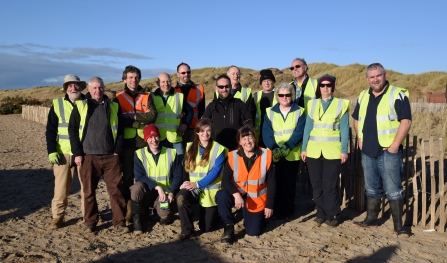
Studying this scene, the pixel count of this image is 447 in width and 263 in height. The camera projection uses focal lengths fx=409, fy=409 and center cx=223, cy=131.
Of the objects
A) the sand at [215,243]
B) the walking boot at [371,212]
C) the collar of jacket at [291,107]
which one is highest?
the collar of jacket at [291,107]

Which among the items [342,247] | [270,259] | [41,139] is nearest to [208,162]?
[270,259]

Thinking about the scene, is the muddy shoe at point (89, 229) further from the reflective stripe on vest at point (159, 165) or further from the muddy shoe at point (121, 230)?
the reflective stripe on vest at point (159, 165)

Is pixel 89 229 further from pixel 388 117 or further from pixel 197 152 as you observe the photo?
pixel 388 117

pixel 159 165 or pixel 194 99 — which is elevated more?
pixel 194 99

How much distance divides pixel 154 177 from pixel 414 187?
3.47m

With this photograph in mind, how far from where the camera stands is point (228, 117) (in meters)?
5.73

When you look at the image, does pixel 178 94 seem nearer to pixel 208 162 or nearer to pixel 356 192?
pixel 208 162

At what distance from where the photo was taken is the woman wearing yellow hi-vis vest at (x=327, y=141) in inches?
211

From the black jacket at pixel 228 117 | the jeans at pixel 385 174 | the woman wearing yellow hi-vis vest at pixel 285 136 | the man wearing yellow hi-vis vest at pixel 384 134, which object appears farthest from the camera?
the black jacket at pixel 228 117

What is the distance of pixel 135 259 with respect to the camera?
4.52m

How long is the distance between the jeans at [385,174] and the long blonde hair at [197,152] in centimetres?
202

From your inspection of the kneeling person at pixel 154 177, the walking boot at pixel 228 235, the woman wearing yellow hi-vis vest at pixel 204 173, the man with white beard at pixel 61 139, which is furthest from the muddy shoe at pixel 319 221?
the man with white beard at pixel 61 139

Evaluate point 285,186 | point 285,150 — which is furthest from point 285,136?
point 285,186

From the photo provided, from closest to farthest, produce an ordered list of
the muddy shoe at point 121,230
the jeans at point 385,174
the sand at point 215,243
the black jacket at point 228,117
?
the sand at point 215,243, the jeans at point 385,174, the muddy shoe at point 121,230, the black jacket at point 228,117
